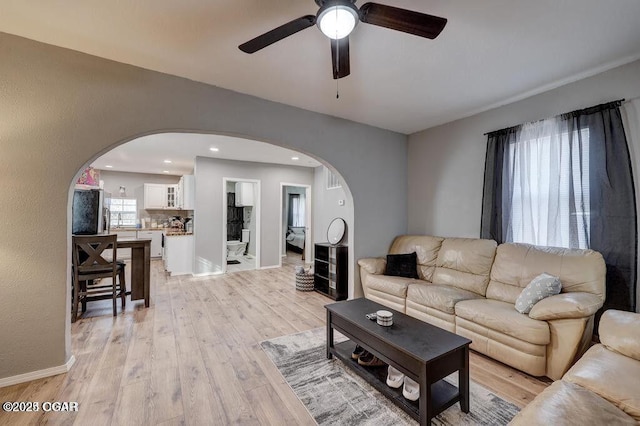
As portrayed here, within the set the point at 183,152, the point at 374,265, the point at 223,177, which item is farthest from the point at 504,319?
the point at 183,152

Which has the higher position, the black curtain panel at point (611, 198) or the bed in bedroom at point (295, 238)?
the black curtain panel at point (611, 198)

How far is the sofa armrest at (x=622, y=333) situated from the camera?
1.55 meters

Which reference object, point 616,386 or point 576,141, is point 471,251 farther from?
point 616,386

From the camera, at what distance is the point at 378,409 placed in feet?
5.95

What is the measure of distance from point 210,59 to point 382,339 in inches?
104

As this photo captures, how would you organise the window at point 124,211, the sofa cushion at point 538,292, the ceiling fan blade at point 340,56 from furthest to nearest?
the window at point 124,211, the sofa cushion at point 538,292, the ceiling fan blade at point 340,56

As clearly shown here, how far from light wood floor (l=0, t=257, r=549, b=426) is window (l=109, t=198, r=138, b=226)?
16.2ft

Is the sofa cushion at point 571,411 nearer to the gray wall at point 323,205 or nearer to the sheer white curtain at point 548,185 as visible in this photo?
the sheer white curtain at point 548,185

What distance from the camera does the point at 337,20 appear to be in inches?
57.5

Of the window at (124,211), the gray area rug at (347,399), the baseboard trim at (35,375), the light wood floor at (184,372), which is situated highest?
the window at (124,211)

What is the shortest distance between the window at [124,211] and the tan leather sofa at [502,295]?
293 inches

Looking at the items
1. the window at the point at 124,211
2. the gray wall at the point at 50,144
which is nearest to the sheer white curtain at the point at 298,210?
the window at the point at 124,211

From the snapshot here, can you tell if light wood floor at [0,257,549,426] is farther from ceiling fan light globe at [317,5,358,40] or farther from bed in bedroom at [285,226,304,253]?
bed in bedroom at [285,226,304,253]

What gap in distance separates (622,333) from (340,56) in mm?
2432
